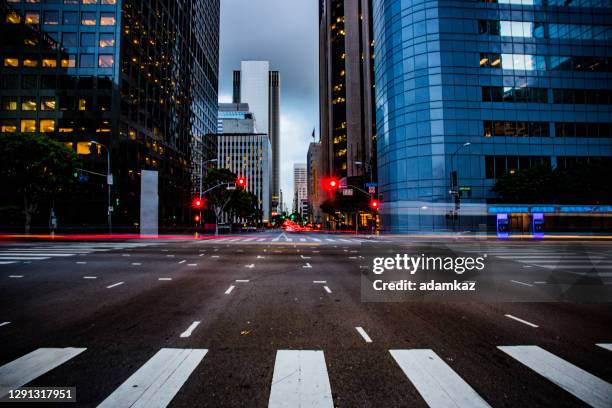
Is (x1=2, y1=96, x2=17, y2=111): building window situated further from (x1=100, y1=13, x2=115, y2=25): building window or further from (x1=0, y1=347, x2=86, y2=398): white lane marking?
(x1=0, y1=347, x2=86, y2=398): white lane marking

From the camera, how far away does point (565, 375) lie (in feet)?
11.4

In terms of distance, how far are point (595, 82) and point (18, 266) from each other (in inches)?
2673

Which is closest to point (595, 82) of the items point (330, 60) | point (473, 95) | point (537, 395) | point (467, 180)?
point (473, 95)

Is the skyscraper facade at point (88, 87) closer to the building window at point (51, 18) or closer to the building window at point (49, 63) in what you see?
the building window at point (49, 63)

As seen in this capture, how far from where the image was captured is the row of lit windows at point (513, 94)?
41.1 metres

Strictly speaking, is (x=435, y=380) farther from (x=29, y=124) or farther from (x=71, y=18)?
(x=71, y=18)

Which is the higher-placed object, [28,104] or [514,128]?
[28,104]

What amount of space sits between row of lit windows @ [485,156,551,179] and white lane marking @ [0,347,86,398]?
47.2m

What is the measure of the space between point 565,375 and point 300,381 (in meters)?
3.39

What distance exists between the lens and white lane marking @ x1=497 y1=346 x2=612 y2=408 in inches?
119

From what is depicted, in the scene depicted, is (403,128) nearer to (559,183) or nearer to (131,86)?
(559,183)

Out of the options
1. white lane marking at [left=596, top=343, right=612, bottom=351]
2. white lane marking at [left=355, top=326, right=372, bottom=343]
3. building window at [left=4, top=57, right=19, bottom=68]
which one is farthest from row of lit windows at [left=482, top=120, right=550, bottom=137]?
building window at [left=4, top=57, right=19, bottom=68]

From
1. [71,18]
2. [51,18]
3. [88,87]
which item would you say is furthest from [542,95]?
[51,18]

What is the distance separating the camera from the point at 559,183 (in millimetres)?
33719
